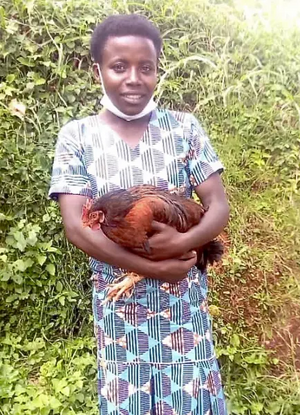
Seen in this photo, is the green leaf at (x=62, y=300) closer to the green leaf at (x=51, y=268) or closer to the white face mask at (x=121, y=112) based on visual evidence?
the green leaf at (x=51, y=268)

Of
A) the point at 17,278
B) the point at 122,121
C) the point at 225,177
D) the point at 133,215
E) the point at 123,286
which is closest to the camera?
the point at 133,215

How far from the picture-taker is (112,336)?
1.81 metres

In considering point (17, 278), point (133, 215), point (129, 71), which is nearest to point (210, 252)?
point (133, 215)

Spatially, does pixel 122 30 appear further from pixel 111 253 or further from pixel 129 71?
pixel 111 253

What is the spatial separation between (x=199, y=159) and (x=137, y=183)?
0.22 meters

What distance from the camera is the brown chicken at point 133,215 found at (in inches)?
62.9

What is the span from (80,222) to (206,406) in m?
0.71

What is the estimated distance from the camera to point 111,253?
167cm

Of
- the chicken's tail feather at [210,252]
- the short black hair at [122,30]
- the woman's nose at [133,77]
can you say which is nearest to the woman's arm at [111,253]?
the chicken's tail feather at [210,252]

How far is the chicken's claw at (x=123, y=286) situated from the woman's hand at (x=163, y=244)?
10 centimetres

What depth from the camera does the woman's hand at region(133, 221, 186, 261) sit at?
5.39 feet

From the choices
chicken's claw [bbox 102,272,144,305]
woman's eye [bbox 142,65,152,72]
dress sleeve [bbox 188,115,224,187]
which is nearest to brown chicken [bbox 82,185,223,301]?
chicken's claw [bbox 102,272,144,305]

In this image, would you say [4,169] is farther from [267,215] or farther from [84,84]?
[267,215]

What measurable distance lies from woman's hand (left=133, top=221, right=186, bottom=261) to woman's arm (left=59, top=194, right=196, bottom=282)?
0.07 feet
